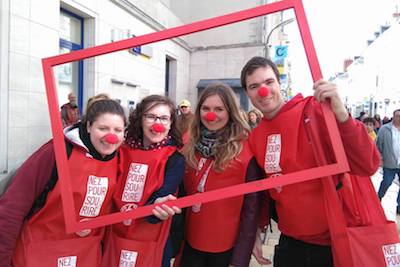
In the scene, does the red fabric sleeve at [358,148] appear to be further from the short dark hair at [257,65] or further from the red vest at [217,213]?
the red vest at [217,213]

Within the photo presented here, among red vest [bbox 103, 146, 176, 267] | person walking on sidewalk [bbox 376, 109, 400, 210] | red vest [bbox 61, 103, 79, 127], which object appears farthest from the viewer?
person walking on sidewalk [bbox 376, 109, 400, 210]

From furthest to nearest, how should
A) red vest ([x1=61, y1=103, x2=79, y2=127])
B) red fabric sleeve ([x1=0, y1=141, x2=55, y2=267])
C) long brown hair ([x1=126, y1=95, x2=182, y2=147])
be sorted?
red vest ([x1=61, y1=103, x2=79, y2=127]) < long brown hair ([x1=126, y1=95, x2=182, y2=147]) < red fabric sleeve ([x1=0, y1=141, x2=55, y2=267])

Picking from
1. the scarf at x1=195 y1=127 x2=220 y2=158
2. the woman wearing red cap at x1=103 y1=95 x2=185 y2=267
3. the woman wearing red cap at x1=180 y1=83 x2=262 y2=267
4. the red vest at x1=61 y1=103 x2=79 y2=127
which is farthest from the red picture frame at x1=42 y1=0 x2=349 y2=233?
the red vest at x1=61 y1=103 x2=79 y2=127

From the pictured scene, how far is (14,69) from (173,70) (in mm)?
6674

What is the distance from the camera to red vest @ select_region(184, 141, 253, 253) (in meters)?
1.75

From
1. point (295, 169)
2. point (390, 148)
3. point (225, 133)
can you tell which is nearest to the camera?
point (295, 169)

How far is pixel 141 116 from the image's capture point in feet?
6.17

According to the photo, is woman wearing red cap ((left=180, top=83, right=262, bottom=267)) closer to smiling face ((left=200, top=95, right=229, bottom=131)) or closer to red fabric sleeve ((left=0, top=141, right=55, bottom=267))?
smiling face ((left=200, top=95, right=229, bottom=131))

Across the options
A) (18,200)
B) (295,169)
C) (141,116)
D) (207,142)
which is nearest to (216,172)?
(207,142)

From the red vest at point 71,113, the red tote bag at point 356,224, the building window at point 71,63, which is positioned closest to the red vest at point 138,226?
the red tote bag at point 356,224

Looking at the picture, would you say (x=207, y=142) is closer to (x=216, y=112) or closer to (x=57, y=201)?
(x=216, y=112)

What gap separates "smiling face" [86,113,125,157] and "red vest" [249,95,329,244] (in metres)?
0.80

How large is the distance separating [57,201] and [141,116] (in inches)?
26.1

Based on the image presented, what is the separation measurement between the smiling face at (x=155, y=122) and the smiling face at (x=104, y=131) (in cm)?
18
